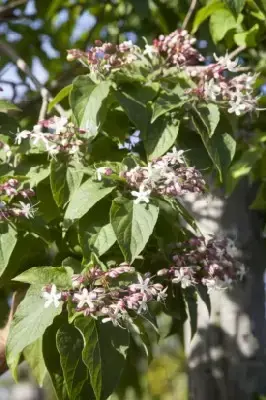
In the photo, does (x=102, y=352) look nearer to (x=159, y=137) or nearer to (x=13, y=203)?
(x=13, y=203)

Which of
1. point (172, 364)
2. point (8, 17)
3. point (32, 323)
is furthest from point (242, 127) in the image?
point (172, 364)

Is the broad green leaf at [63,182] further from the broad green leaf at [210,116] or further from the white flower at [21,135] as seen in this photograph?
the broad green leaf at [210,116]

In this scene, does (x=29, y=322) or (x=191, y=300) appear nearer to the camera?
(x=29, y=322)

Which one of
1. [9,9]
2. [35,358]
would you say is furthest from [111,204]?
[9,9]

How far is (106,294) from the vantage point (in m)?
1.02

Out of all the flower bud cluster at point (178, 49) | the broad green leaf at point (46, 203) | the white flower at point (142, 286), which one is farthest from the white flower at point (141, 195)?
the flower bud cluster at point (178, 49)

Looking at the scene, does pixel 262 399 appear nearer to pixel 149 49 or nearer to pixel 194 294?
pixel 194 294

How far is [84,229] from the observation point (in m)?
1.12

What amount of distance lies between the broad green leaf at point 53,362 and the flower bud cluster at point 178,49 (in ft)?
1.68

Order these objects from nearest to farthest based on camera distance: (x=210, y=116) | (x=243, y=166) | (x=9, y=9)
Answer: (x=210, y=116), (x=243, y=166), (x=9, y=9)

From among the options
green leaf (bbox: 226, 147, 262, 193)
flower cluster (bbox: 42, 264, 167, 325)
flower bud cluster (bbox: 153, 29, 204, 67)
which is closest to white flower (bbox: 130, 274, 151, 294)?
flower cluster (bbox: 42, 264, 167, 325)

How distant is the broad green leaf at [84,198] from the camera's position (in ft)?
3.54

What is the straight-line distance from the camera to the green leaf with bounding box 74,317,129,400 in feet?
3.36

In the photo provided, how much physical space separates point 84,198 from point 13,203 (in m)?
0.13
